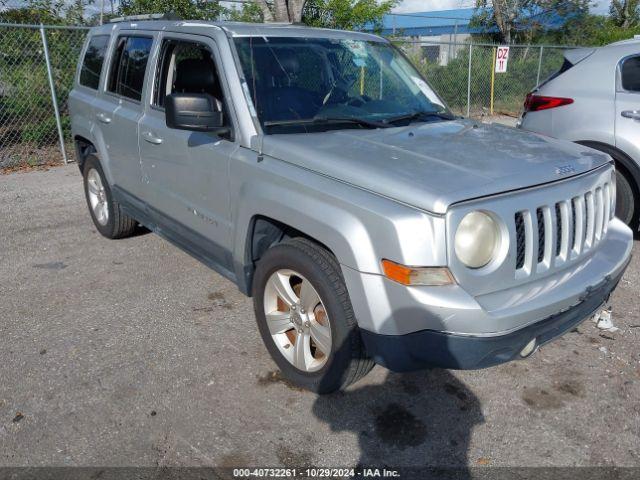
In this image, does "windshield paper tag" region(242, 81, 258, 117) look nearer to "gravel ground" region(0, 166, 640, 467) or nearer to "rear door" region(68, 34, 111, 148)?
"gravel ground" region(0, 166, 640, 467)

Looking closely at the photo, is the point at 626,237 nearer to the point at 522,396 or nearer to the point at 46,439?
the point at 522,396

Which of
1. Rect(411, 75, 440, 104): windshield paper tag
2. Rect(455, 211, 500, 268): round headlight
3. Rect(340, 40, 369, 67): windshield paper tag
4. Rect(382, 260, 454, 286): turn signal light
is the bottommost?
Rect(382, 260, 454, 286): turn signal light

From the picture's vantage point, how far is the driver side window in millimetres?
3584

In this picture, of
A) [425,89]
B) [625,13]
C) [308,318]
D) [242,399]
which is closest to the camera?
[308,318]

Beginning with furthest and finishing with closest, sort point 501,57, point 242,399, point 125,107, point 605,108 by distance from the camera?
point 501,57
point 605,108
point 125,107
point 242,399

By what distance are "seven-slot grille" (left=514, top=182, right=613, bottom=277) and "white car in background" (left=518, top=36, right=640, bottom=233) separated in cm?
228

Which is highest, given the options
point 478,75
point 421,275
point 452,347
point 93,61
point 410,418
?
point 93,61

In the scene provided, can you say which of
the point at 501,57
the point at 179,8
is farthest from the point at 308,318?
the point at 501,57

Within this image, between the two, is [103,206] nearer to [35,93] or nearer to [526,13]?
[35,93]

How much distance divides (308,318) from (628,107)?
384 cm

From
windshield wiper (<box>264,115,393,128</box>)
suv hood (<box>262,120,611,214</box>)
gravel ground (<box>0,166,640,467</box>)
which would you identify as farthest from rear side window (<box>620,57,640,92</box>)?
windshield wiper (<box>264,115,393,128</box>)

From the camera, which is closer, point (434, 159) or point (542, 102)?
point (434, 159)

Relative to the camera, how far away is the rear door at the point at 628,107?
493 centimetres

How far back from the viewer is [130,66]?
14.7 feet
